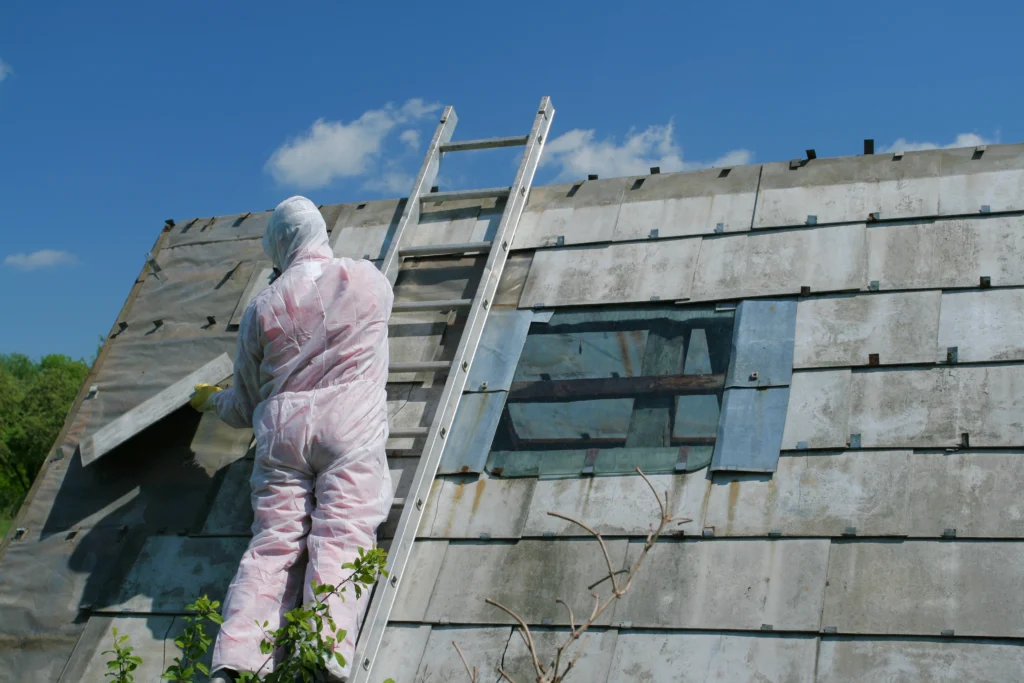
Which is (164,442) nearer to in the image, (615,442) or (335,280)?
(335,280)

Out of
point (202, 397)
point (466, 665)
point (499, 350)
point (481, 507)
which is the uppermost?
point (499, 350)

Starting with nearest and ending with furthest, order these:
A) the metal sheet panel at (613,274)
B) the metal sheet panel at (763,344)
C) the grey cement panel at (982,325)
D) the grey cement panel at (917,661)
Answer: the grey cement panel at (917,661) < the grey cement panel at (982,325) < the metal sheet panel at (763,344) < the metal sheet panel at (613,274)

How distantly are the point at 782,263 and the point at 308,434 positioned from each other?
2.38 m

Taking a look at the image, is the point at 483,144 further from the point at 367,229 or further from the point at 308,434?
the point at 308,434

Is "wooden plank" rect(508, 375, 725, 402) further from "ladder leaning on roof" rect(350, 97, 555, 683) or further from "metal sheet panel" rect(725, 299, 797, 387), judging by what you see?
"ladder leaning on roof" rect(350, 97, 555, 683)

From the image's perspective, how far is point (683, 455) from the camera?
15.1ft

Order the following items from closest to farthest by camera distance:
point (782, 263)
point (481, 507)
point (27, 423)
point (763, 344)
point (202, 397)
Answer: point (481, 507) < point (763, 344) < point (782, 263) < point (202, 397) < point (27, 423)


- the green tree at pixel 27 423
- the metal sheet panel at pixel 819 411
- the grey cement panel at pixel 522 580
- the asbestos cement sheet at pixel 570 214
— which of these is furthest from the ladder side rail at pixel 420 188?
the green tree at pixel 27 423

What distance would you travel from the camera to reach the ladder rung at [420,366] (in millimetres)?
5316

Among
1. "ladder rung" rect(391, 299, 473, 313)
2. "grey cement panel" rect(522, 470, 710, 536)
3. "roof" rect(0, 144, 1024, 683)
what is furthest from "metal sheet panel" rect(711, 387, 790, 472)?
"ladder rung" rect(391, 299, 473, 313)

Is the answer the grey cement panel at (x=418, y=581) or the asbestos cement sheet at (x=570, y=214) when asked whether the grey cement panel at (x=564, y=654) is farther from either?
the asbestos cement sheet at (x=570, y=214)

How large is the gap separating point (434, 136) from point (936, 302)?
321 cm

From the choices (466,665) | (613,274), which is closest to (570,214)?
(613,274)

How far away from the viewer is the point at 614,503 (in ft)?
14.8
